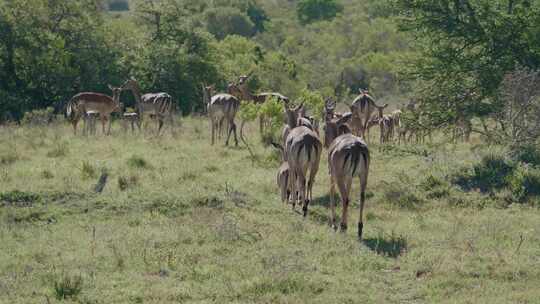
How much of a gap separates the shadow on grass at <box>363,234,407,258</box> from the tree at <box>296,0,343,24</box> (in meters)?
65.3

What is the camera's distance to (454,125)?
17.2 m

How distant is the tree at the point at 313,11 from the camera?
2970 inches

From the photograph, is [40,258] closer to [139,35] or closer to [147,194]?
[147,194]

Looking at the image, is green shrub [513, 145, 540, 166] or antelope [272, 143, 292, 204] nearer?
antelope [272, 143, 292, 204]

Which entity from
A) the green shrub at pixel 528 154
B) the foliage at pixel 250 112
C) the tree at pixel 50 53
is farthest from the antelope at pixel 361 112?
the tree at pixel 50 53

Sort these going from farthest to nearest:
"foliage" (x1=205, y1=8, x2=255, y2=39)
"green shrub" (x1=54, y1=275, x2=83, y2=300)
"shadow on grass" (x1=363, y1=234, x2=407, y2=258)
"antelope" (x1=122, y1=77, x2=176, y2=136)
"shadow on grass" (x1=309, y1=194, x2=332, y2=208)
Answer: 1. "foliage" (x1=205, y1=8, x2=255, y2=39)
2. "antelope" (x1=122, y1=77, x2=176, y2=136)
3. "shadow on grass" (x1=309, y1=194, x2=332, y2=208)
4. "shadow on grass" (x1=363, y1=234, x2=407, y2=258)
5. "green shrub" (x1=54, y1=275, x2=83, y2=300)

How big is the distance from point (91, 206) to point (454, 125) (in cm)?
876

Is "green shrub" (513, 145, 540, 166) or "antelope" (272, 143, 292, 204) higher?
"green shrub" (513, 145, 540, 166)

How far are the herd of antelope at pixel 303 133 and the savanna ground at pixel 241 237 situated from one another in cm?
46

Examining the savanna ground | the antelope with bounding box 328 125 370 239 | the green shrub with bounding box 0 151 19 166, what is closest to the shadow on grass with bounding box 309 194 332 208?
the savanna ground

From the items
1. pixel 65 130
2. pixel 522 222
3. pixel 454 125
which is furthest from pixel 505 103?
pixel 65 130

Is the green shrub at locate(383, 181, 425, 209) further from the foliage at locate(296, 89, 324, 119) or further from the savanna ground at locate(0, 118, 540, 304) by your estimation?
the foliage at locate(296, 89, 324, 119)

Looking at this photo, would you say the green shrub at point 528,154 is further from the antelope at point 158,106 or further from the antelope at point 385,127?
the antelope at point 158,106

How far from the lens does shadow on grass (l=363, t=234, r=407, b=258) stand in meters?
10.0
